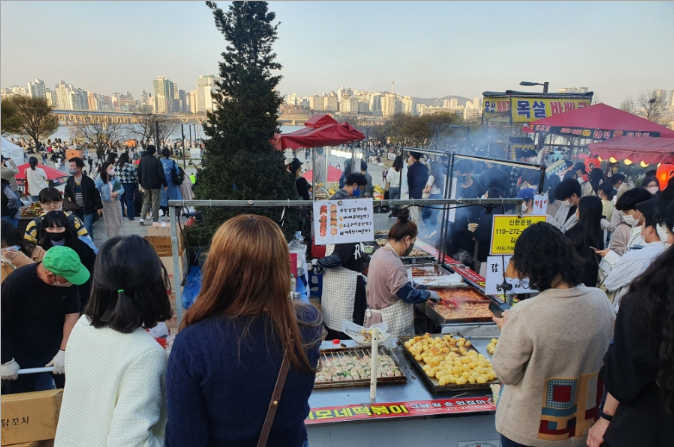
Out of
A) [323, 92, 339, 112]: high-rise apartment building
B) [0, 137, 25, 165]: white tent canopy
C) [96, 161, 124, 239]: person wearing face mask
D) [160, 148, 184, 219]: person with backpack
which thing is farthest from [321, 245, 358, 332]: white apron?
[323, 92, 339, 112]: high-rise apartment building

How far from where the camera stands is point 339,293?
172 inches

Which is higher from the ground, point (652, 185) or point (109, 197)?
point (652, 185)

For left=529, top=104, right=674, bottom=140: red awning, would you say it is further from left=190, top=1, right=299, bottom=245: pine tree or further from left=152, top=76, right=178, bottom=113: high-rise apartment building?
left=152, top=76, right=178, bottom=113: high-rise apartment building

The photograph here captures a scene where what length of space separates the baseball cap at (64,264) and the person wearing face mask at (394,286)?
223 centimetres

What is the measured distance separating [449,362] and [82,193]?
7614mm

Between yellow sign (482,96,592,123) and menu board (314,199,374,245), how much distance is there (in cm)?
2133

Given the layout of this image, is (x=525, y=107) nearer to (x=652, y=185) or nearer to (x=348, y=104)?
(x=652, y=185)

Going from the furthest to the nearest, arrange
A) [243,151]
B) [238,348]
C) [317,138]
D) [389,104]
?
[389,104] → [317,138] → [243,151] → [238,348]

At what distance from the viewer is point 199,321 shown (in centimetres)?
135

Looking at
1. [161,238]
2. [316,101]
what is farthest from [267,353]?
[316,101]

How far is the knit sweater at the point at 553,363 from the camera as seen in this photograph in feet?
6.10

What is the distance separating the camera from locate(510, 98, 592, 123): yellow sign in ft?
68.7

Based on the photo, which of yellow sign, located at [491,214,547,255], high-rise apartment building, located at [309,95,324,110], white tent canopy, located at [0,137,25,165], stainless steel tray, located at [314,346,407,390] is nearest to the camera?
stainless steel tray, located at [314,346,407,390]

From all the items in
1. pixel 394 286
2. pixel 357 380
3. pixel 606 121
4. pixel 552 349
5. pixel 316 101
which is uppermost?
pixel 316 101
